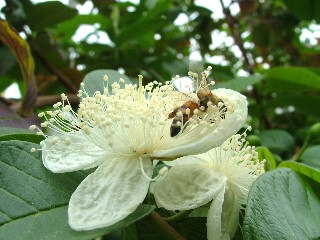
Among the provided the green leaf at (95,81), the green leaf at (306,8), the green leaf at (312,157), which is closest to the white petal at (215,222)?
the green leaf at (95,81)

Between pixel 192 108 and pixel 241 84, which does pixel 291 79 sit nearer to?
pixel 241 84

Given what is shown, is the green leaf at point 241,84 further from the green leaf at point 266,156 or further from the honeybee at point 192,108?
the honeybee at point 192,108

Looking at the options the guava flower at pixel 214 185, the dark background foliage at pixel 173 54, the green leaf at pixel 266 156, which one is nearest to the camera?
the guava flower at pixel 214 185

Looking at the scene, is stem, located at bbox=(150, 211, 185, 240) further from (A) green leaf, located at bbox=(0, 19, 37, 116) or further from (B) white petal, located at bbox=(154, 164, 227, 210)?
(A) green leaf, located at bbox=(0, 19, 37, 116)

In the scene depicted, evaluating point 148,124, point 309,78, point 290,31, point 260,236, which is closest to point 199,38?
point 290,31

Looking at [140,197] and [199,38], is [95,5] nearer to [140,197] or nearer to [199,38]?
[199,38]

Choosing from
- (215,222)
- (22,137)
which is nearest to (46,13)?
(22,137)
